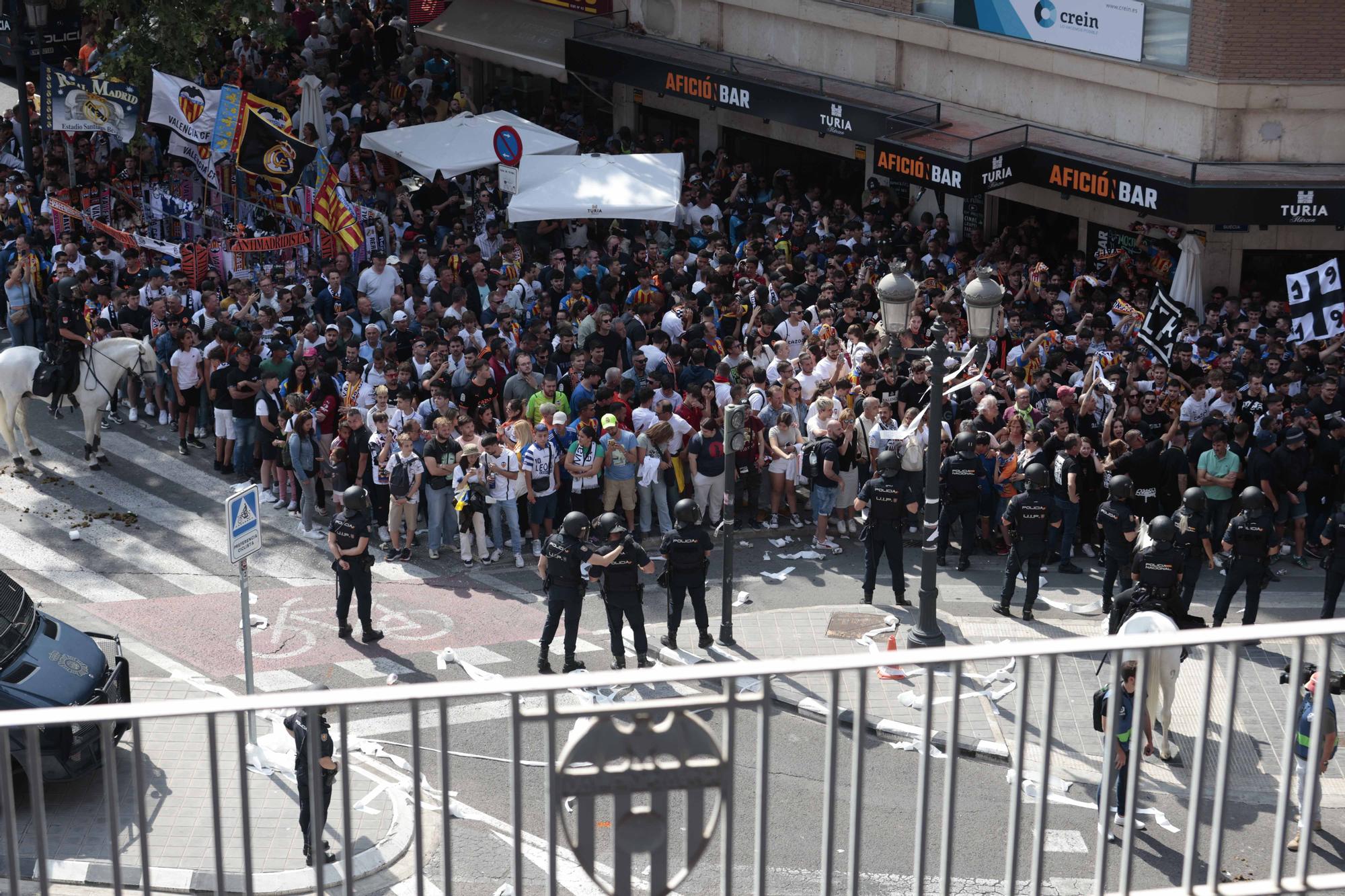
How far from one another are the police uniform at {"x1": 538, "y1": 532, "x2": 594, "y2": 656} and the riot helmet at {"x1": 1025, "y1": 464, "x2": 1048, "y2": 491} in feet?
13.0

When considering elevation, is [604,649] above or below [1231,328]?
below

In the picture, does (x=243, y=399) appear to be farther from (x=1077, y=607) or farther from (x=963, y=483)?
(x=1077, y=607)

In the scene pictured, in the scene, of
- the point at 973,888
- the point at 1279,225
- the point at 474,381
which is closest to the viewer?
the point at 973,888

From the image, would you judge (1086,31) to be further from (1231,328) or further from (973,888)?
(973,888)

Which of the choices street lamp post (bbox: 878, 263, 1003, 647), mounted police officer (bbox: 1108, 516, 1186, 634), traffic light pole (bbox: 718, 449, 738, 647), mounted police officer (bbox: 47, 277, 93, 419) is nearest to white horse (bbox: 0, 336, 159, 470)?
mounted police officer (bbox: 47, 277, 93, 419)

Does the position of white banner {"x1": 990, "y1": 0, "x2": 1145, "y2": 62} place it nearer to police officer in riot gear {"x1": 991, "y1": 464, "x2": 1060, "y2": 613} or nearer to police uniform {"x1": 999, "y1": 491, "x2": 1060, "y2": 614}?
police officer in riot gear {"x1": 991, "y1": 464, "x2": 1060, "y2": 613}

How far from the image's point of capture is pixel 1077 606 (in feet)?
54.3

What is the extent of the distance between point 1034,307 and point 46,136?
16250 mm

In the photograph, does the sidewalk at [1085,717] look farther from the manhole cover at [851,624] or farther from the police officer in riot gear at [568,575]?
the manhole cover at [851,624]

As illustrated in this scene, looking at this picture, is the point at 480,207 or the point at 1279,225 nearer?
the point at 1279,225

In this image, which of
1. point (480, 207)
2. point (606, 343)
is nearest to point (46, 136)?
point (480, 207)

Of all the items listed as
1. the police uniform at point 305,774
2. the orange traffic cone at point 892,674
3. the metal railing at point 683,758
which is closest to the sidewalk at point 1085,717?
the orange traffic cone at point 892,674

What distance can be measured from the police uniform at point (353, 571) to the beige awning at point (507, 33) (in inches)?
692

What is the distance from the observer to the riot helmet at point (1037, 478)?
15.6m
